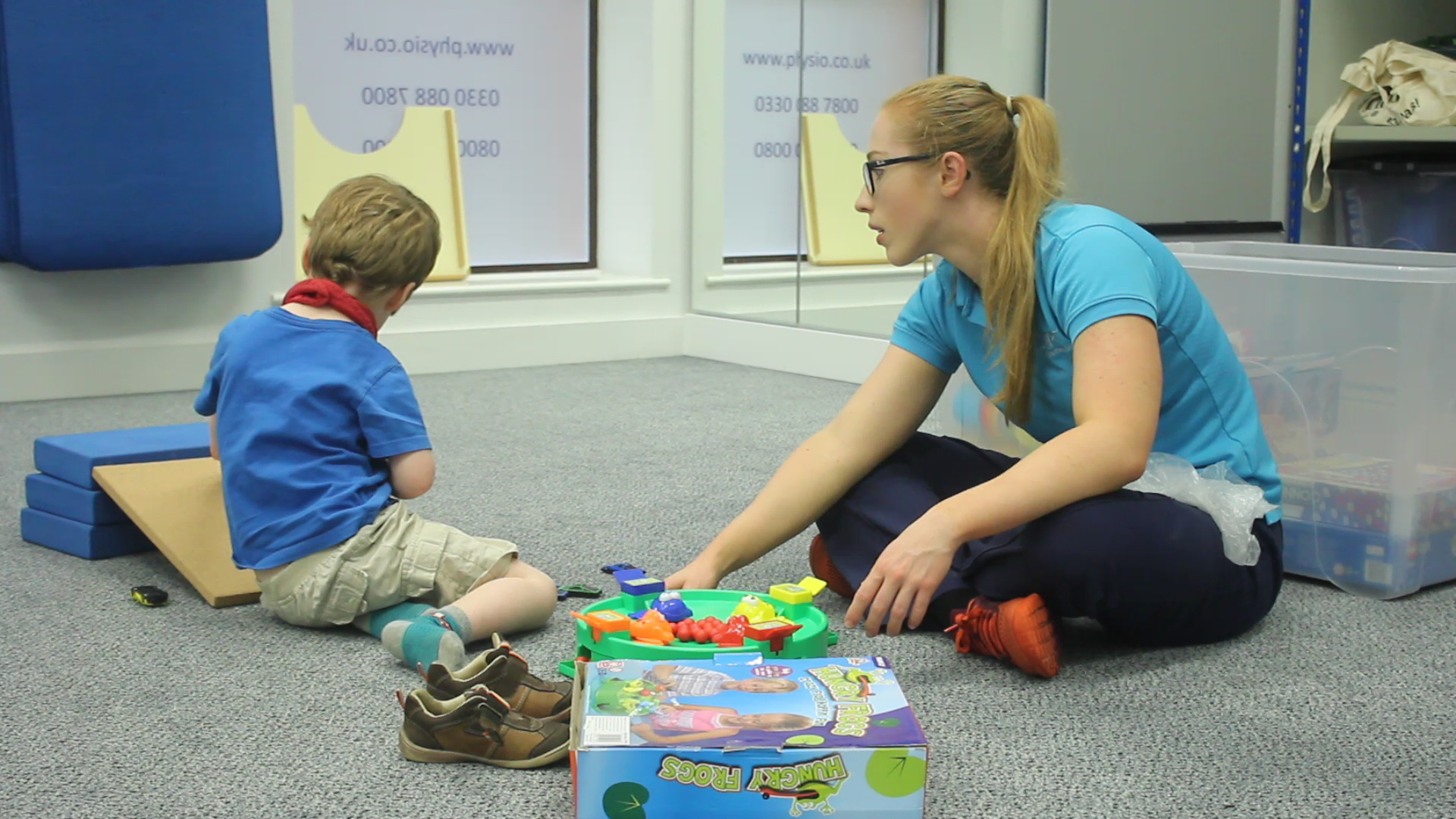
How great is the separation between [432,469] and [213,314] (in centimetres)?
193

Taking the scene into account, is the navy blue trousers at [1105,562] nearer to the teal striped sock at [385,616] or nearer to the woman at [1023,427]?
the woman at [1023,427]

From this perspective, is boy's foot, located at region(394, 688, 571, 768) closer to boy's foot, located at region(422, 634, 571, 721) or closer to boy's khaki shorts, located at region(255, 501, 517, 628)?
boy's foot, located at region(422, 634, 571, 721)

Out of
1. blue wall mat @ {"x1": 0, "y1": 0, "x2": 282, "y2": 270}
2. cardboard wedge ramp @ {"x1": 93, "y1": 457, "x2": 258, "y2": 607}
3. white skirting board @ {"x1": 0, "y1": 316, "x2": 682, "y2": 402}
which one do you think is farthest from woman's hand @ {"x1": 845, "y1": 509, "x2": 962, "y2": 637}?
white skirting board @ {"x1": 0, "y1": 316, "x2": 682, "y2": 402}

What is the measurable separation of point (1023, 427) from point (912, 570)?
0.34m

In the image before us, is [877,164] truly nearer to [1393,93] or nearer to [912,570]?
[912,570]

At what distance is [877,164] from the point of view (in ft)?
4.80

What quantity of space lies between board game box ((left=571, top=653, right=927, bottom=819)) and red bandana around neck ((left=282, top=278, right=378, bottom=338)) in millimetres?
656

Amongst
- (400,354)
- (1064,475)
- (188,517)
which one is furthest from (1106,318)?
(400,354)

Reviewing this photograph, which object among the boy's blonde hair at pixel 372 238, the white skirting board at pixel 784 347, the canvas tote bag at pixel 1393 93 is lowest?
the white skirting board at pixel 784 347

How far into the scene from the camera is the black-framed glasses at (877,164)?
1.44 metres

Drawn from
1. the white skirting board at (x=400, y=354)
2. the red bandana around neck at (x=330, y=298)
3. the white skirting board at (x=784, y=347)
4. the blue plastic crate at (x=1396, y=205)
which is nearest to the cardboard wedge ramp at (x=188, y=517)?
the red bandana around neck at (x=330, y=298)

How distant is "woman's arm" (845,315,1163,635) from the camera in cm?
131

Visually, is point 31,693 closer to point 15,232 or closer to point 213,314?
point 15,232

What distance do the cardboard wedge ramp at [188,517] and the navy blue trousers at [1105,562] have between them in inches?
28.2
